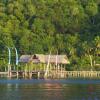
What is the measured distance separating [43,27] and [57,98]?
68.6 m

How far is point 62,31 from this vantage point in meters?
124

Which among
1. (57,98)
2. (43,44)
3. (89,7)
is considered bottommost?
(57,98)

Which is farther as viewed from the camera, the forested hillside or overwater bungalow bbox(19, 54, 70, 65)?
the forested hillside

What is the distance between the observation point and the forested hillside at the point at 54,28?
376 feet

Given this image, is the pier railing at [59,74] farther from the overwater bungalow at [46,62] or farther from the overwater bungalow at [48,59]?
the overwater bungalow at [48,59]

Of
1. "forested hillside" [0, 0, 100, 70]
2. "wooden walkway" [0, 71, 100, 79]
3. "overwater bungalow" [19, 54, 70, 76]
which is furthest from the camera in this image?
"forested hillside" [0, 0, 100, 70]

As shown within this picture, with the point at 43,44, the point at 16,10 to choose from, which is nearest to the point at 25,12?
the point at 16,10

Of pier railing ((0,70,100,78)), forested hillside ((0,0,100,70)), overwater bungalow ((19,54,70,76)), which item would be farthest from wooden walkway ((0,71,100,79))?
forested hillside ((0,0,100,70))

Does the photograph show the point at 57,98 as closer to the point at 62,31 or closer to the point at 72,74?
the point at 72,74

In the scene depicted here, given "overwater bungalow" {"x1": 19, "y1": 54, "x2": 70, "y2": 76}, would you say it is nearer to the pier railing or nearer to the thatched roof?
the thatched roof

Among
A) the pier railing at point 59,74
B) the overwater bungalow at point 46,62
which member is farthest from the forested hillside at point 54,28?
the pier railing at point 59,74

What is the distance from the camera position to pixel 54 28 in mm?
123062

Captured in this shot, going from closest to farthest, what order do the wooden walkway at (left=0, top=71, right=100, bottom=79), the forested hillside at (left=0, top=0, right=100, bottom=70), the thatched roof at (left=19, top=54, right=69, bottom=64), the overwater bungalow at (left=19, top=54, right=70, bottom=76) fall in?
1. the wooden walkway at (left=0, top=71, right=100, bottom=79)
2. the overwater bungalow at (left=19, top=54, right=70, bottom=76)
3. the thatched roof at (left=19, top=54, right=69, bottom=64)
4. the forested hillside at (left=0, top=0, right=100, bottom=70)

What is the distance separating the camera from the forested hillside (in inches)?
4513
